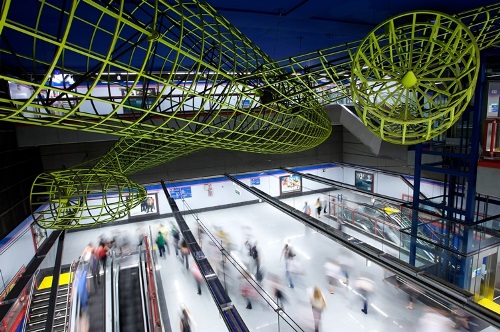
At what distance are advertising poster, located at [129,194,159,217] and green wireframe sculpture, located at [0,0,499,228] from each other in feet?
20.4

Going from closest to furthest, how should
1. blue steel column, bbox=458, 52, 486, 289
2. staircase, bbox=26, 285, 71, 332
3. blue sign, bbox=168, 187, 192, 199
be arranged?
1. blue steel column, bbox=458, 52, 486, 289
2. staircase, bbox=26, 285, 71, 332
3. blue sign, bbox=168, 187, 192, 199

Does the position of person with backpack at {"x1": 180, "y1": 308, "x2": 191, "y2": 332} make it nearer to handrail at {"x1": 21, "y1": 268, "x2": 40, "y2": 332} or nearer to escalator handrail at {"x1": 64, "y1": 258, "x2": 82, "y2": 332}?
escalator handrail at {"x1": 64, "y1": 258, "x2": 82, "y2": 332}

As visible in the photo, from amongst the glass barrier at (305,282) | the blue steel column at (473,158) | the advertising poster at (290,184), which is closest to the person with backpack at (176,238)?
the glass barrier at (305,282)

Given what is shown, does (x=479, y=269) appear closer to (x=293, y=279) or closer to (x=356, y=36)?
(x=293, y=279)

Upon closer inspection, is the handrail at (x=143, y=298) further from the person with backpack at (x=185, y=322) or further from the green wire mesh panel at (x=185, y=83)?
Result: the green wire mesh panel at (x=185, y=83)

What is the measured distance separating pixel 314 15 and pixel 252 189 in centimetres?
598

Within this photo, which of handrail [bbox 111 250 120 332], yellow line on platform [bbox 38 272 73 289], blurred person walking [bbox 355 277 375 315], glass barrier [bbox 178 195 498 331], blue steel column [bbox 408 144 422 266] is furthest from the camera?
yellow line on platform [bbox 38 272 73 289]

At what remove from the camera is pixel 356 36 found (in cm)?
729

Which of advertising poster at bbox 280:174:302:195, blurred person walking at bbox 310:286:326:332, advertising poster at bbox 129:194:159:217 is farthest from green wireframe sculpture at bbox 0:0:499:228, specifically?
advertising poster at bbox 280:174:302:195

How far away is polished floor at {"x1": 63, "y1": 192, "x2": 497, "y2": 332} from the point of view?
604 centimetres

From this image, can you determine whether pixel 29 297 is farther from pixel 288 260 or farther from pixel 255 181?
pixel 255 181

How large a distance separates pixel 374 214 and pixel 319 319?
399cm

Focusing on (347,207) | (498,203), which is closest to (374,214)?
(347,207)

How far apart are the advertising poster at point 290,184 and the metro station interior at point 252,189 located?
3170 mm
